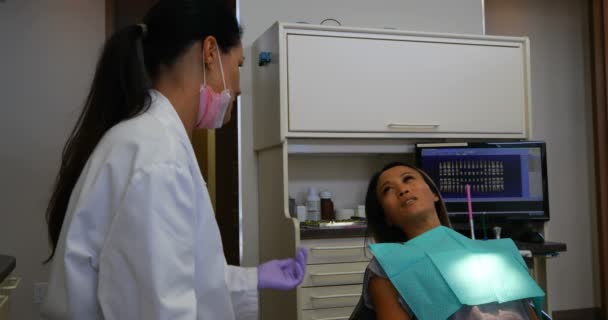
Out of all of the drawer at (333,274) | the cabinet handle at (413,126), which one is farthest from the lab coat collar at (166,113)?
the cabinet handle at (413,126)

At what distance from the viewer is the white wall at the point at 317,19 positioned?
286cm

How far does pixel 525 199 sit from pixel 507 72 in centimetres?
66

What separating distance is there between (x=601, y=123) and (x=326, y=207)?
201 cm

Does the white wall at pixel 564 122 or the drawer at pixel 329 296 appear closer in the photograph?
the drawer at pixel 329 296

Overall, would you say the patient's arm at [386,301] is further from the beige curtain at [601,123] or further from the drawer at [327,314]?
the beige curtain at [601,123]

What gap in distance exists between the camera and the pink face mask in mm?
1127

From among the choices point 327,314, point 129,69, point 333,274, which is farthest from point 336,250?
point 129,69

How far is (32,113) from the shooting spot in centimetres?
291

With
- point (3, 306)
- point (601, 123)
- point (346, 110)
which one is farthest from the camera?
point (601, 123)

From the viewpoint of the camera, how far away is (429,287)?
1.35 m

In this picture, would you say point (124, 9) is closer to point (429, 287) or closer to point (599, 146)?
point (429, 287)

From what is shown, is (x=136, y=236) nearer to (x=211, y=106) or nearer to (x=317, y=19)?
(x=211, y=106)

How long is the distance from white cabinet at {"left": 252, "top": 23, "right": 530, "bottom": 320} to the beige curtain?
3.38ft

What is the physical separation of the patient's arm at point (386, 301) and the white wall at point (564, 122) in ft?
8.65
